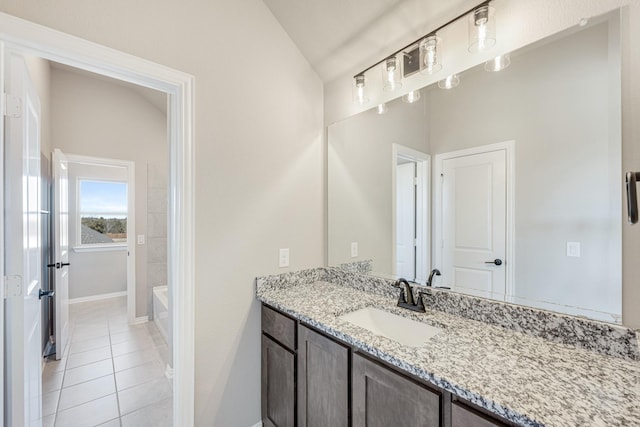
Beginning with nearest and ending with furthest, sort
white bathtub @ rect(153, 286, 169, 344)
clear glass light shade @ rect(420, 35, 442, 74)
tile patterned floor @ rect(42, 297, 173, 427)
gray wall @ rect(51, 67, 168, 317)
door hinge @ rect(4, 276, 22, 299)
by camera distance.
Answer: door hinge @ rect(4, 276, 22, 299), clear glass light shade @ rect(420, 35, 442, 74), tile patterned floor @ rect(42, 297, 173, 427), white bathtub @ rect(153, 286, 169, 344), gray wall @ rect(51, 67, 168, 317)

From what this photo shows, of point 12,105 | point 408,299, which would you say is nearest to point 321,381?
point 408,299

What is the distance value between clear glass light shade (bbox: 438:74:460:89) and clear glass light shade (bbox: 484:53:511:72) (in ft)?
0.44

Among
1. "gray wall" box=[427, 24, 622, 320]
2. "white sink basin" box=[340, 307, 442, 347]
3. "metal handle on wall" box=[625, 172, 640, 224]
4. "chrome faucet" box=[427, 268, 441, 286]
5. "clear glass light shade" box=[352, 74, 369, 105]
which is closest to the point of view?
"metal handle on wall" box=[625, 172, 640, 224]

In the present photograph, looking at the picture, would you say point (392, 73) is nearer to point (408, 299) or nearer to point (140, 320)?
point (408, 299)

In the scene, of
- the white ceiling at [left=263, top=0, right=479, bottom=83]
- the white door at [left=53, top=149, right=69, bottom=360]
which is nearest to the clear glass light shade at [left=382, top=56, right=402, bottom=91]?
the white ceiling at [left=263, top=0, right=479, bottom=83]

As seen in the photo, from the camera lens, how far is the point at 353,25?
1678mm

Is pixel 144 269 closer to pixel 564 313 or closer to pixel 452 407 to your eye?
pixel 452 407

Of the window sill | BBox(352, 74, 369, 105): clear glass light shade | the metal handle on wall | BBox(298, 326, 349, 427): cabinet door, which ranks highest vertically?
BBox(352, 74, 369, 105): clear glass light shade

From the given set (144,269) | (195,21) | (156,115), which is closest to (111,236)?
(144,269)

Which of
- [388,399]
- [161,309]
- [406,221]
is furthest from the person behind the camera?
[161,309]

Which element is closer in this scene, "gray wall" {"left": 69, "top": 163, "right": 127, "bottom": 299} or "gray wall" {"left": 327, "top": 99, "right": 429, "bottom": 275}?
"gray wall" {"left": 327, "top": 99, "right": 429, "bottom": 275}

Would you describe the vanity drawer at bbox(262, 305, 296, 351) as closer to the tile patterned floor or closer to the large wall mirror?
the large wall mirror

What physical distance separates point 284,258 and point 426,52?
57.4 inches

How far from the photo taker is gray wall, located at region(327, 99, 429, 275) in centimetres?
177
